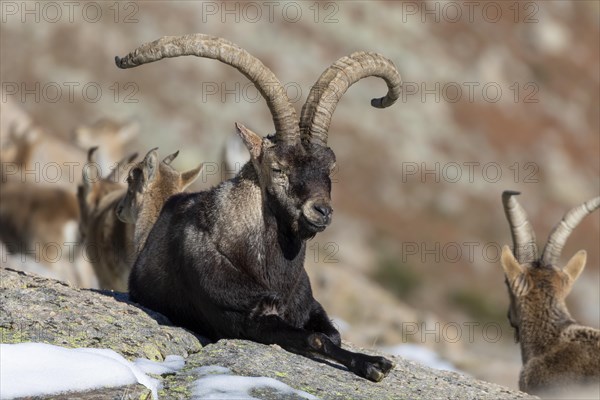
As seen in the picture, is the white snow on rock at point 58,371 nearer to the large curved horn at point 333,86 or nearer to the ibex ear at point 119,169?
the large curved horn at point 333,86

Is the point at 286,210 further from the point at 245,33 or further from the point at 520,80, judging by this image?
the point at 520,80

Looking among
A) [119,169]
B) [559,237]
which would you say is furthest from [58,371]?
[119,169]

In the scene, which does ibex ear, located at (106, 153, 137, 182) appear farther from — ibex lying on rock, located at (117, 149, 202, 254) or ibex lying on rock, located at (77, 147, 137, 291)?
ibex lying on rock, located at (117, 149, 202, 254)

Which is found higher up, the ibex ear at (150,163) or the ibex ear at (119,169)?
the ibex ear at (119,169)

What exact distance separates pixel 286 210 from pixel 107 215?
7364mm

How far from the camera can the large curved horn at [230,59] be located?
953cm

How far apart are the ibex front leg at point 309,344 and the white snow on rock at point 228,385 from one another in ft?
3.46

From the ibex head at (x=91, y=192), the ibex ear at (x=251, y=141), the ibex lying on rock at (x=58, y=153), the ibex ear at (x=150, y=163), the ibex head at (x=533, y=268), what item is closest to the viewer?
the ibex ear at (x=251, y=141)

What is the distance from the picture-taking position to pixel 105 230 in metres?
16.4

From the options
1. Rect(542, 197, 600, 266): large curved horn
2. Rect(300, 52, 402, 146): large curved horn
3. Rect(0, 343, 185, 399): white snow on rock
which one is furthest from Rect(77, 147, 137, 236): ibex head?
Rect(0, 343, 185, 399): white snow on rock

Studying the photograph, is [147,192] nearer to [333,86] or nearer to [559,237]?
[333,86]

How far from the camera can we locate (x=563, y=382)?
12758 mm

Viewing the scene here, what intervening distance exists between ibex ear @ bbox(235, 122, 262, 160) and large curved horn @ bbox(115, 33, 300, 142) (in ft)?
0.67

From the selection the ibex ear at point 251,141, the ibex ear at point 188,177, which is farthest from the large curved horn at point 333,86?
the ibex ear at point 188,177
